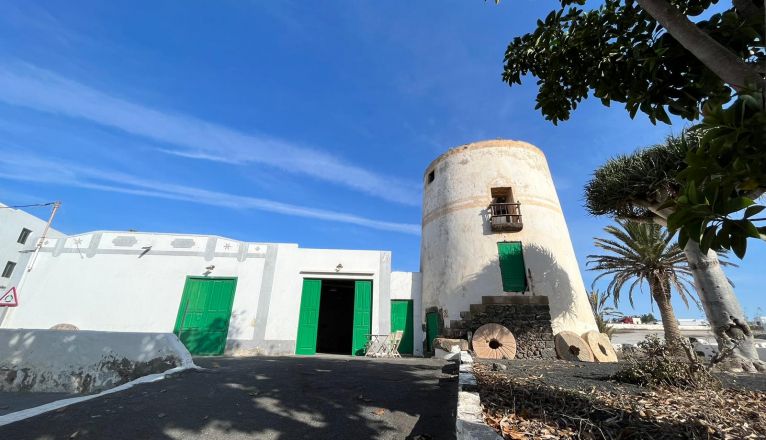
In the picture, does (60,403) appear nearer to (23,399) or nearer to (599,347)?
(23,399)

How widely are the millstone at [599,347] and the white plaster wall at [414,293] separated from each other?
253 inches

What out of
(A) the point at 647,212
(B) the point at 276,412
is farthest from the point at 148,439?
(A) the point at 647,212

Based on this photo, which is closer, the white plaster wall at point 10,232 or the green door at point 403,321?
the green door at point 403,321

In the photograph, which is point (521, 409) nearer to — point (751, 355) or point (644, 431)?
point (644, 431)

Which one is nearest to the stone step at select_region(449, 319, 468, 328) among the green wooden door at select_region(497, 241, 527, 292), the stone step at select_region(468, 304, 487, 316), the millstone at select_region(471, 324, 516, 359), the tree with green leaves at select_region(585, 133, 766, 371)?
the stone step at select_region(468, 304, 487, 316)

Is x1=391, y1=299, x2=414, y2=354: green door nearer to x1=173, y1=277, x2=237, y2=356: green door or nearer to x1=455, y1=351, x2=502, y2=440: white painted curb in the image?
x1=173, y1=277, x2=237, y2=356: green door

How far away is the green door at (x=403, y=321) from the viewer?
14.0 metres

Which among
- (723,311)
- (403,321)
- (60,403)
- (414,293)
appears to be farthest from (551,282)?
(60,403)

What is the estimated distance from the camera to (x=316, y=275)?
45.3 feet

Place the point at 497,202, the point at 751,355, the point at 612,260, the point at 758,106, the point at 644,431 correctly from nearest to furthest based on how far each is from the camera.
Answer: the point at 758,106 → the point at 644,431 → the point at 751,355 → the point at 612,260 → the point at 497,202

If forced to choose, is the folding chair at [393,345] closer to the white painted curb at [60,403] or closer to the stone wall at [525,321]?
the stone wall at [525,321]

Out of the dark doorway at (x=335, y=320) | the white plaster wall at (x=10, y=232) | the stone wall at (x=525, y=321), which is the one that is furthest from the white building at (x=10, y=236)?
the stone wall at (x=525, y=321)

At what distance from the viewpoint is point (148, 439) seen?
309 cm

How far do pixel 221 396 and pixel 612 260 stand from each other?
16056mm
